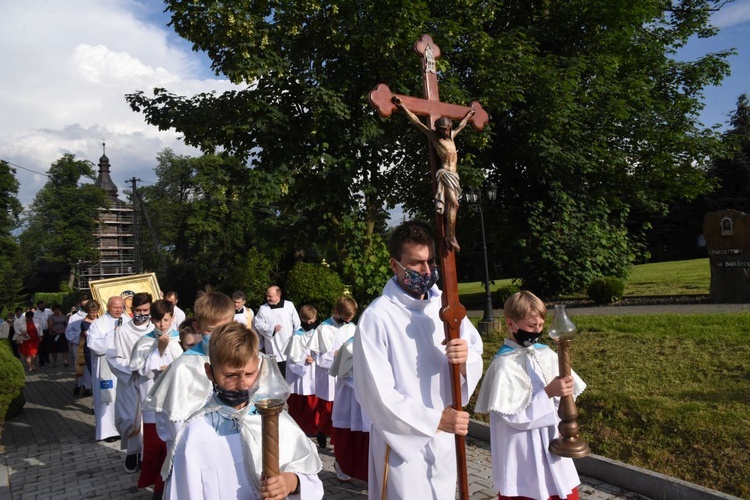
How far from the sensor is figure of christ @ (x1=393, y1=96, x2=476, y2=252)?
3.18 m

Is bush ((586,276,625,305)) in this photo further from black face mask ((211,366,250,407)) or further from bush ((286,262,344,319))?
black face mask ((211,366,250,407))

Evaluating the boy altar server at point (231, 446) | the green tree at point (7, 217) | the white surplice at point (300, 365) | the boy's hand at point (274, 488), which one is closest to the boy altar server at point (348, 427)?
the white surplice at point (300, 365)

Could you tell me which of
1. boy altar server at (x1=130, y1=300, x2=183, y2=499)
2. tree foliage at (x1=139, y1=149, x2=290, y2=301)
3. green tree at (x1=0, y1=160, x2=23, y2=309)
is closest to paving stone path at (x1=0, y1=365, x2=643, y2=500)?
boy altar server at (x1=130, y1=300, x2=183, y2=499)

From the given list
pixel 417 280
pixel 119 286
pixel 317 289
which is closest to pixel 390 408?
pixel 417 280

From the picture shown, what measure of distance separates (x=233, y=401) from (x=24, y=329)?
18921mm

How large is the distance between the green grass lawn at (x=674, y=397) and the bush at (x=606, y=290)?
5.50 m

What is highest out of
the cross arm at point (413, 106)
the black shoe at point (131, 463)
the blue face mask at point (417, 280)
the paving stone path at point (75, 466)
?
the cross arm at point (413, 106)

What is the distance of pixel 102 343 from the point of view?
796 centimetres

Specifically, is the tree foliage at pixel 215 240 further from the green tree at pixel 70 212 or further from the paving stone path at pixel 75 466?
the green tree at pixel 70 212

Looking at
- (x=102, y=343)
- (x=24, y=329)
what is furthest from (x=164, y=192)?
(x=102, y=343)

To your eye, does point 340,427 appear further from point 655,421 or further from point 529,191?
point 529,191

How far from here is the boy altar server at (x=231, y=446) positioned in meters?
2.49

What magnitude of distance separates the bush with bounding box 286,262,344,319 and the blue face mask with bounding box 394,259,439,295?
13767mm

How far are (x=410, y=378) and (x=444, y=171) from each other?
1151 millimetres
